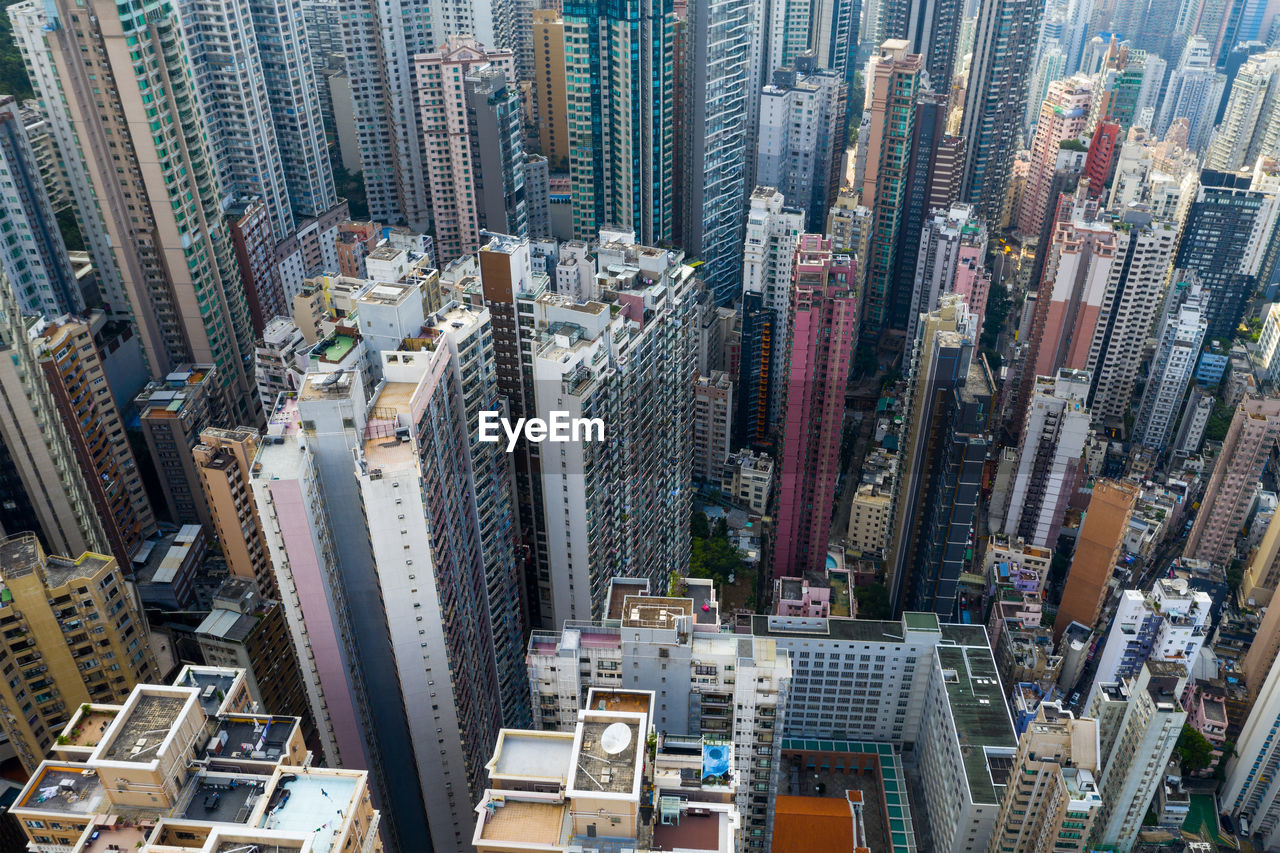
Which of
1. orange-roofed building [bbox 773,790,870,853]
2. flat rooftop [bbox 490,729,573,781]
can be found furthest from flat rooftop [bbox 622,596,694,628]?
orange-roofed building [bbox 773,790,870,853]

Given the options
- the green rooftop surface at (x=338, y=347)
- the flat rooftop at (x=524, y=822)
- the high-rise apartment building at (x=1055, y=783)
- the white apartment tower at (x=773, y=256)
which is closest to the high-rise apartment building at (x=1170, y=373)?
the white apartment tower at (x=773, y=256)

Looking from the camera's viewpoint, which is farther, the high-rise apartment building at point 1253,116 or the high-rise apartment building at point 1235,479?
the high-rise apartment building at point 1253,116

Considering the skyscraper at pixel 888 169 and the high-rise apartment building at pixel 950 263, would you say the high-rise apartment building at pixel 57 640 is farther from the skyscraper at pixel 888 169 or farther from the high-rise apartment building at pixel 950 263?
the skyscraper at pixel 888 169

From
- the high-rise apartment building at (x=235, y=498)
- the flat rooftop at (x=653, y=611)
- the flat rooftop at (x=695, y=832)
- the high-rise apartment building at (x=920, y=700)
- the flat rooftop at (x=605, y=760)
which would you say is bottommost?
A: the high-rise apartment building at (x=920, y=700)

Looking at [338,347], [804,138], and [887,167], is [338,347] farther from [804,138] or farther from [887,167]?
[804,138]

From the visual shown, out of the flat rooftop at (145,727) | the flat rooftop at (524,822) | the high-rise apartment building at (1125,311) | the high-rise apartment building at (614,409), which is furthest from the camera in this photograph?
the high-rise apartment building at (1125,311)
